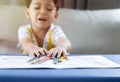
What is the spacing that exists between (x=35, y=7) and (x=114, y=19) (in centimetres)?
39

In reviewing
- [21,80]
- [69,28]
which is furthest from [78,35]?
[21,80]

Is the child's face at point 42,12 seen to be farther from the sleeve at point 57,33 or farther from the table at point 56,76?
the table at point 56,76

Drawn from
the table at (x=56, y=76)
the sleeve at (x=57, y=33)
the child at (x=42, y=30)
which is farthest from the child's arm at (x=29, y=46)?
the table at (x=56, y=76)

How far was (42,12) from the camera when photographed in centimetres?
88

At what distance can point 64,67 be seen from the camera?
0.57 metres

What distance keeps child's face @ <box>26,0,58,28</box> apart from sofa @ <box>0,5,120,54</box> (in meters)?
0.05

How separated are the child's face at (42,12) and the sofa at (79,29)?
0.05 metres

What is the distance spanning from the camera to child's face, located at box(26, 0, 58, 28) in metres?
0.88

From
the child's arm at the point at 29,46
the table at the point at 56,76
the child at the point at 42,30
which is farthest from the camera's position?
the child at the point at 42,30

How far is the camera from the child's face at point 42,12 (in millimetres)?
882

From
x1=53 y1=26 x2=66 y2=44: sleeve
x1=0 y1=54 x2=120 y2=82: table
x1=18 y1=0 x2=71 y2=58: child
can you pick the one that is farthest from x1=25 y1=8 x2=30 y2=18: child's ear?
x1=0 y1=54 x2=120 y2=82: table

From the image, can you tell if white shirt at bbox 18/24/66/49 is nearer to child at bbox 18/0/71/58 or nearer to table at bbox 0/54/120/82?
child at bbox 18/0/71/58

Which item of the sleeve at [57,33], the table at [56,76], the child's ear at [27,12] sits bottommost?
the table at [56,76]

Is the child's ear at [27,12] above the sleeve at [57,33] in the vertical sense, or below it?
above
